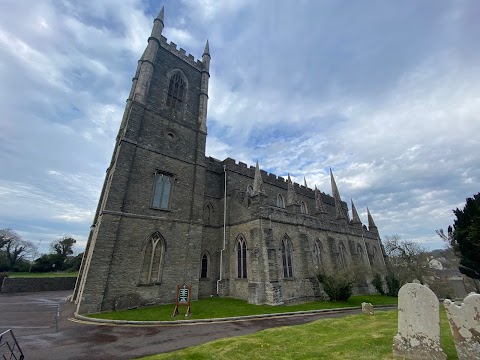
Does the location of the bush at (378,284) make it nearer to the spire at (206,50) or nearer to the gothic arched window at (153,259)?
the gothic arched window at (153,259)

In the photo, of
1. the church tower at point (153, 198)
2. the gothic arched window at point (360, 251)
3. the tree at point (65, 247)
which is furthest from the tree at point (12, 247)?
the gothic arched window at point (360, 251)

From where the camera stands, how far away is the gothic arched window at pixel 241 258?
18016mm

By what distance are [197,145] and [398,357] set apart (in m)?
18.8

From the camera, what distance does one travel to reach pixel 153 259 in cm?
1541

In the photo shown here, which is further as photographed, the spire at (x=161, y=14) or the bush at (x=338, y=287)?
the spire at (x=161, y=14)

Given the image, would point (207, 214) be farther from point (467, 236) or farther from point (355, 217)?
point (355, 217)

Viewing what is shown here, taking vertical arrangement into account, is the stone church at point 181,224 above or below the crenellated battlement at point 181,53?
below

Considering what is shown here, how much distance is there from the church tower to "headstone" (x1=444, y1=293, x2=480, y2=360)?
48.8 ft

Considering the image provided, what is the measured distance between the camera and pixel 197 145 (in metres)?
20.6

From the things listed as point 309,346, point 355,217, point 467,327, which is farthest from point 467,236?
point 355,217

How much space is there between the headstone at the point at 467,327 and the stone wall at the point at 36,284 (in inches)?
1440

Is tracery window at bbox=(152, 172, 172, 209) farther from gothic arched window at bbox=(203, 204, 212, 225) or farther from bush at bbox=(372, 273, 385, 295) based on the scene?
bush at bbox=(372, 273, 385, 295)

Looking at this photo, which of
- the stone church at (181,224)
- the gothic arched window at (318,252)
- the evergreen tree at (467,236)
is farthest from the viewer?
the gothic arched window at (318,252)

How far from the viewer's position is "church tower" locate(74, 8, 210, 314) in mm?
13617
